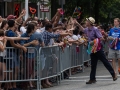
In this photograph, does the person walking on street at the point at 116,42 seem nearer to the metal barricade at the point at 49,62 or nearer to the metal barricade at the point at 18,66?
the metal barricade at the point at 49,62

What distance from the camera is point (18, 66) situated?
1321 centimetres

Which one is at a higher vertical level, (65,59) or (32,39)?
(32,39)

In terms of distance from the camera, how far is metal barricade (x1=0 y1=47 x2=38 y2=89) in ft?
42.9

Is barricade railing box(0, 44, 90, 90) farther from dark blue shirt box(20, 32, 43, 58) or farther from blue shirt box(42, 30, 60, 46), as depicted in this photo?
blue shirt box(42, 30, 60, 46)

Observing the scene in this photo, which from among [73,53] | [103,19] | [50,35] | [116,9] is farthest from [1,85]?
[116,9]

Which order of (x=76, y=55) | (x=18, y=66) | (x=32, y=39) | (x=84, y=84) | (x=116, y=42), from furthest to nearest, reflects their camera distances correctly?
(x=76, y=55)
(x=116, y=42)
(x=84, y=84)
(x=32, y=39)
(x=18, y=66)

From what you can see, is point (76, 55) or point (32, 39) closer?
point (32, 39)

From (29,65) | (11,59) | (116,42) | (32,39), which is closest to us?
(11,59)

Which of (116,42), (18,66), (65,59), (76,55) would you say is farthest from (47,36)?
(76,55)

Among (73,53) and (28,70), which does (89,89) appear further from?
(73,53)

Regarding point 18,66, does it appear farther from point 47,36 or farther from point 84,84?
point 84,84

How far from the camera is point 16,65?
13.2m

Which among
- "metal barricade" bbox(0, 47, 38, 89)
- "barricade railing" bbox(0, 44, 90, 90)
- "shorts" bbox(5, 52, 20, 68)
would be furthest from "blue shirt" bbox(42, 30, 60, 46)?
"shorts" bbox(5, 52, 20, 68)

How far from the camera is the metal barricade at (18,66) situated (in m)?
13.1
